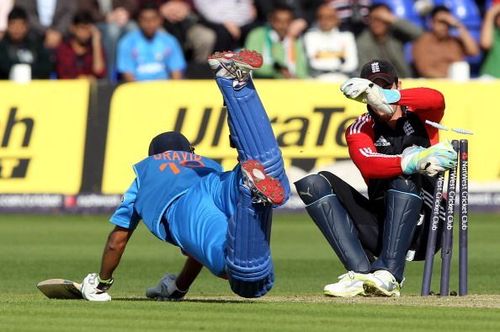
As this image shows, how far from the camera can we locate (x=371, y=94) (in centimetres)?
1073

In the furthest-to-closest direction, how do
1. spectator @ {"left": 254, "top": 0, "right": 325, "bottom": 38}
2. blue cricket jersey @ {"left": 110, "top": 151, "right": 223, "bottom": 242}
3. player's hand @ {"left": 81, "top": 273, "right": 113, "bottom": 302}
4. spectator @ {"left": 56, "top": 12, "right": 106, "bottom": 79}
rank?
spectator @ {"left": 254, "top": 0, "right": 325, "bottom": 38}, spectator @ {"left": 56, "top": 12, "right": 106, "bottom": 79}, player's hand @ {"left": 81, "top": 273, "right": 113, "bottom": 302}, blue cricket jersey @ {"left": 110, "top": 151, "right": 223, "bottom": 242}

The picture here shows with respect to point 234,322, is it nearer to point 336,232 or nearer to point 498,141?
point 336,232

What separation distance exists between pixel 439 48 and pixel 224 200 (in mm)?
12561

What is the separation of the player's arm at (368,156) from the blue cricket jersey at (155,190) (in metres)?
1.11

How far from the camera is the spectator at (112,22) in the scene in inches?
896

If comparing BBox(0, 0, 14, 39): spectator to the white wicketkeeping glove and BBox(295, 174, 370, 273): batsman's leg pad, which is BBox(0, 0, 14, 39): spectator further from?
the white wicketkeeping glove

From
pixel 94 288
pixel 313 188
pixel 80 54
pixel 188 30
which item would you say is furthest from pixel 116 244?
pixel 188 30

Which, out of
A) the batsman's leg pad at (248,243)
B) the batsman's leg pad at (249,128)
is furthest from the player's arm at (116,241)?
the batsman's leg pad at (249,128)

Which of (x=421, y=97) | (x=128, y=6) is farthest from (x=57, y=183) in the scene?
(x=421, y=97)

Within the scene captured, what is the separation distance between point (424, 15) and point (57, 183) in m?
7.30

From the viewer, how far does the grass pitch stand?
9.35m

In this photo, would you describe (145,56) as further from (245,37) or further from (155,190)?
(155,190)

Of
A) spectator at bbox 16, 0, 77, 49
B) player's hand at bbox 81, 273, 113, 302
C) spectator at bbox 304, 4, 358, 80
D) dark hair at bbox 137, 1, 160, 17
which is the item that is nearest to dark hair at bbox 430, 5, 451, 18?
spectator at bbox 304, 4, 358, 80

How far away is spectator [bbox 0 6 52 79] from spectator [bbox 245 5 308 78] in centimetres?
287
